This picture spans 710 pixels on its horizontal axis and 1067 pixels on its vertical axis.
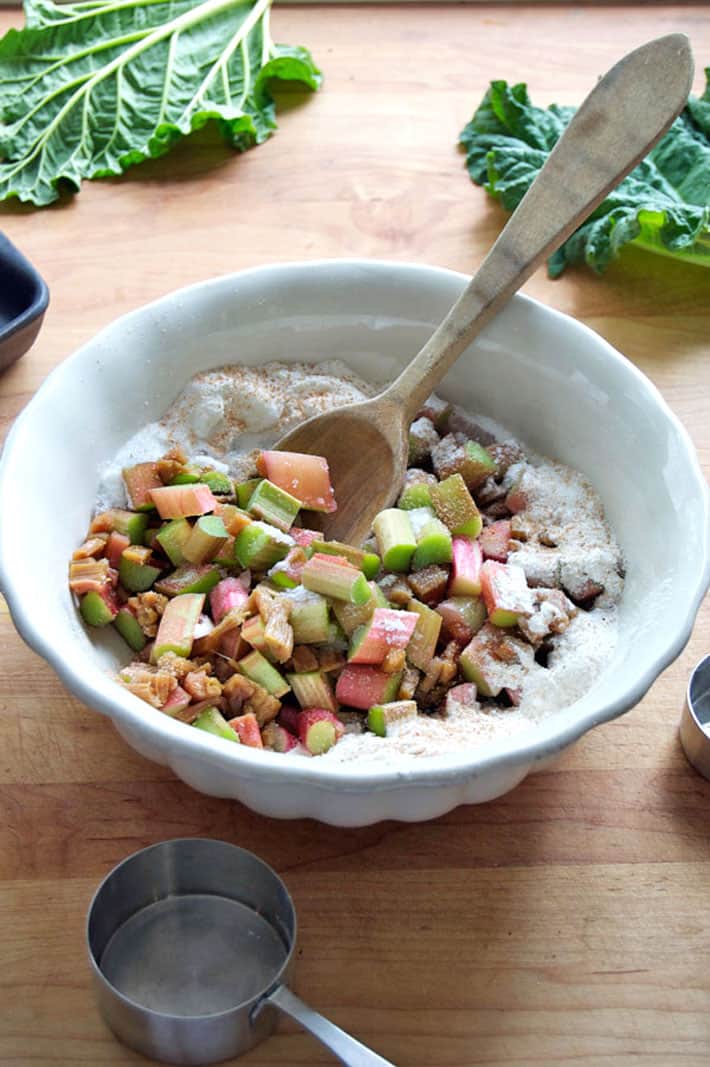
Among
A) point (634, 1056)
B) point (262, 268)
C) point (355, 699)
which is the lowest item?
point (634, 1056)

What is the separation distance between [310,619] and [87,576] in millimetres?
295

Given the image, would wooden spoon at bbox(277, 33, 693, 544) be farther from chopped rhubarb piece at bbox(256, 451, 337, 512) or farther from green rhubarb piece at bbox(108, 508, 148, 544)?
→ green rhubarb piece at bbox(108, 508, 148, 544)

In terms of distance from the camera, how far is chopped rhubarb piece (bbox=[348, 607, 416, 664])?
1.43 meters

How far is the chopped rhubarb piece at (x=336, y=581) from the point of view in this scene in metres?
1.45

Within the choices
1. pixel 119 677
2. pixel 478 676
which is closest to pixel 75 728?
pixel 119 677

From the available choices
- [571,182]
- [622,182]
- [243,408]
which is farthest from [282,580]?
[622,182]

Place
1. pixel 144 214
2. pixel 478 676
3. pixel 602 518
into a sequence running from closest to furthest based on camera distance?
pixel 478 676
pixel 602 518
pixel 144 214

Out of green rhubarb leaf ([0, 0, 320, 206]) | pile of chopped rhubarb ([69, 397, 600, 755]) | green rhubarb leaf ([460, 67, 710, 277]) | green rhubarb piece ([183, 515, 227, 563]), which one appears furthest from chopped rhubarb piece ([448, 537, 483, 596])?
green rhubarb leaf ([0, 0, 320, 206])

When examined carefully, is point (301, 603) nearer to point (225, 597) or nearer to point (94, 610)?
point (225, 597)

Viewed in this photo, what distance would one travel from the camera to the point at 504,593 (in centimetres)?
149

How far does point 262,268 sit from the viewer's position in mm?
→ 1720

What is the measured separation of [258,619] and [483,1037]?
1.80ft

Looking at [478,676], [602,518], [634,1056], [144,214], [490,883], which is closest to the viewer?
[634,1056]

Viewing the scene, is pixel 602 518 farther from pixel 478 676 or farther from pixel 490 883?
pixel 490 883
